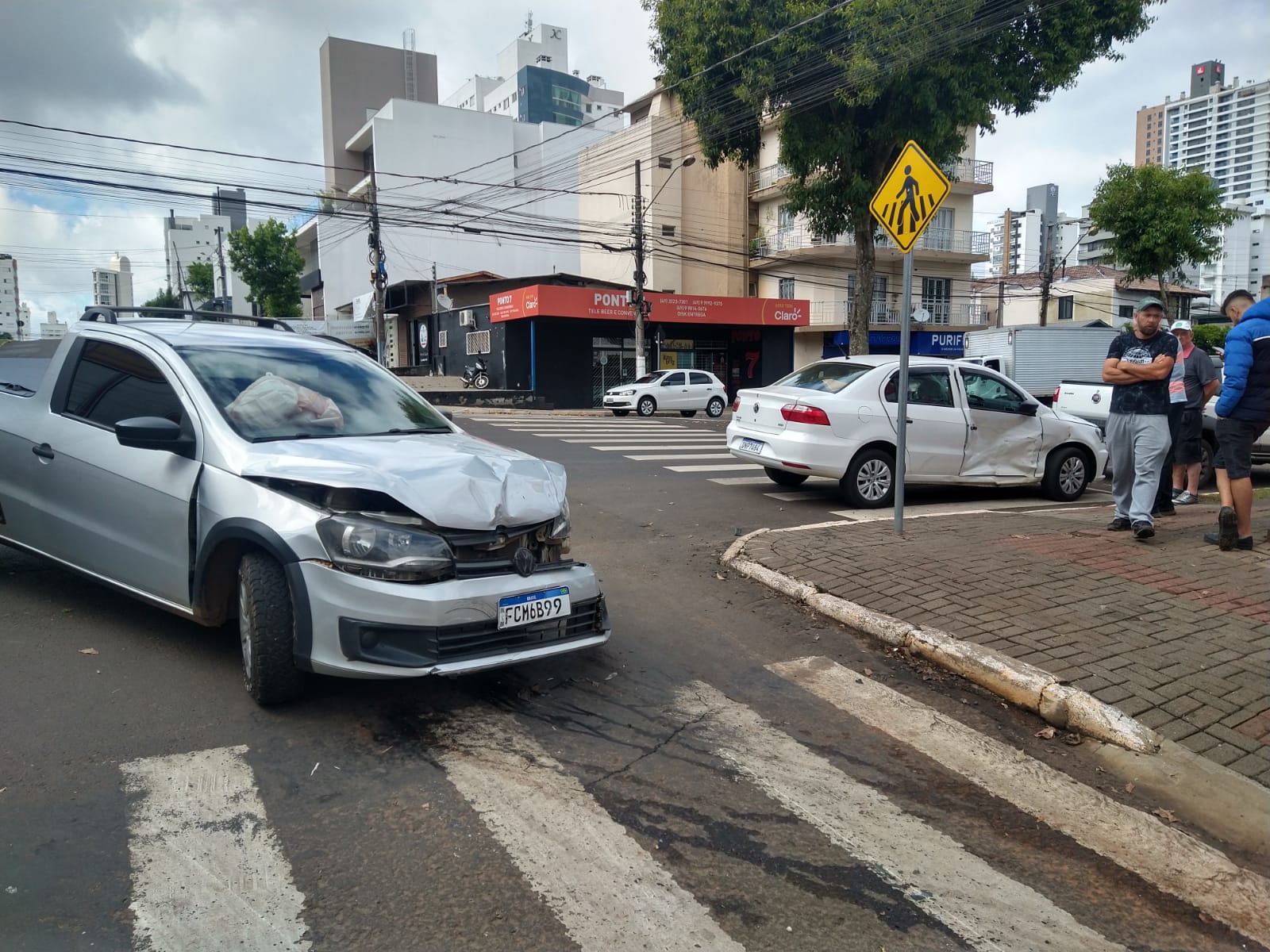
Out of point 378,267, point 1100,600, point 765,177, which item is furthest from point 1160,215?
point 1100,600

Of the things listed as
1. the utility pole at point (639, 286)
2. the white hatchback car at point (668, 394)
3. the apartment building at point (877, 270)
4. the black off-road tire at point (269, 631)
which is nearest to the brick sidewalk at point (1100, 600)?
the black off-road tire at point (269, 631)

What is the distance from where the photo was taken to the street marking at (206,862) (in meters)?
2.50

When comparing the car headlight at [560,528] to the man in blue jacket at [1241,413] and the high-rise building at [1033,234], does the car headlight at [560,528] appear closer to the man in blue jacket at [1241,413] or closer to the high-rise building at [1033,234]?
the man in blue jacket at [1241,413]

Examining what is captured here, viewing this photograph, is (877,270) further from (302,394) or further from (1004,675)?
(302,394)

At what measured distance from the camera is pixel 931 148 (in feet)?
69.6

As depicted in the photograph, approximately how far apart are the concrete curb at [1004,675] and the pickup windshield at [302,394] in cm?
281

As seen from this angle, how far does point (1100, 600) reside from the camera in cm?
562

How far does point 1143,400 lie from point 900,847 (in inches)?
212

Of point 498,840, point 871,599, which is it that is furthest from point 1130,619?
point 498,840

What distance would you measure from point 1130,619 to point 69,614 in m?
6.33

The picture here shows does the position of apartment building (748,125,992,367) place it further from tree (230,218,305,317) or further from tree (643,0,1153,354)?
tree (230,218,305,317)

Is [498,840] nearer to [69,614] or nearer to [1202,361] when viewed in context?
[69,614]

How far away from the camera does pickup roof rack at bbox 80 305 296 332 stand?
18.1 ft

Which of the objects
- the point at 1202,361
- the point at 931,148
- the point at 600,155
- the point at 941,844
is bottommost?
the point at 941,844
